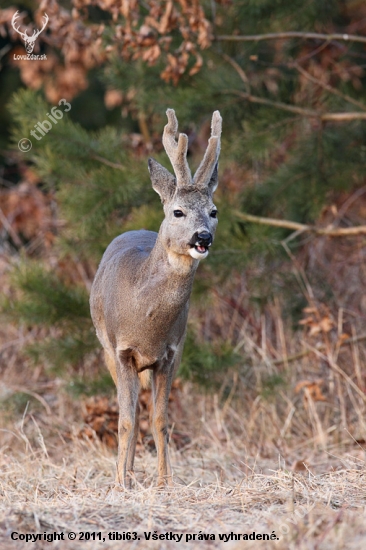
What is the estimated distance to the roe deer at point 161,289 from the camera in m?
4.84

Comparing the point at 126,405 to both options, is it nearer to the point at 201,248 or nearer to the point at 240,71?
the point at 201,248

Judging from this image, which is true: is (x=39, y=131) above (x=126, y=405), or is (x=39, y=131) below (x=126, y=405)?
above

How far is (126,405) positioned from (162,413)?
0.25 m

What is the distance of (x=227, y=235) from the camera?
7.45 meters

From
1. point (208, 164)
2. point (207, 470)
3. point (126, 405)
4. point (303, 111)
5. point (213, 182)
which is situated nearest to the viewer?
point (208, 164)

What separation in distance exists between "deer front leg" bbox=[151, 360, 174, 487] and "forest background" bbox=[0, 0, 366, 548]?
1.46m

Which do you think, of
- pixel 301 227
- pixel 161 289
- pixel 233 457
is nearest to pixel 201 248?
pixel 161 289

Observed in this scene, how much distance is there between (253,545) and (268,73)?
6.90 metres

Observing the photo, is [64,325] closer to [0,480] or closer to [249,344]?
[249,344]

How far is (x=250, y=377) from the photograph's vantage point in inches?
309

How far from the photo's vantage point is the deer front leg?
17.4 feet

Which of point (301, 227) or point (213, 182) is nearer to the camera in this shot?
point (213, 182)

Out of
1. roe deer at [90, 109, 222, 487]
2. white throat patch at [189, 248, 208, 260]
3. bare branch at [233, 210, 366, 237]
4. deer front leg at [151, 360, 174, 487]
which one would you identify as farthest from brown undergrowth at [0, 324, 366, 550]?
white throat patch at [189, 248, 208, 260]

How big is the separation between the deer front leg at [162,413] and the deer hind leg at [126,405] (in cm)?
13
